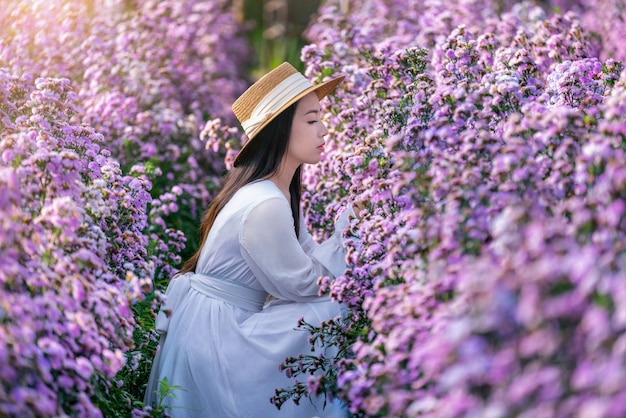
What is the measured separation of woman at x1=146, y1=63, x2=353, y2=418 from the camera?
3.64m

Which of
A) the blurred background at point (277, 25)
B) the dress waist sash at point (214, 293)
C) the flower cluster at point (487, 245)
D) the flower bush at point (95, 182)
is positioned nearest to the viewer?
the flower cluster at point (487, 245)

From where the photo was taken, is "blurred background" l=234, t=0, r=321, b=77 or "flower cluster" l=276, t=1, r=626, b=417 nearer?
"flower cluster" l=276, t=1, r=626, b=417

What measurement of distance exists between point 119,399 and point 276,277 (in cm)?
86

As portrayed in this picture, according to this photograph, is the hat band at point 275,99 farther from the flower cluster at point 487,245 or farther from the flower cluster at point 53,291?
the flower cluster at point 53,291

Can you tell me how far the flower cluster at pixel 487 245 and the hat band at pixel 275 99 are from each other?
0.40 metres

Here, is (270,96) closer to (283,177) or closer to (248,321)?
(283,177)

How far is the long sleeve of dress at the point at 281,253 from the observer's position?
3.67 metres

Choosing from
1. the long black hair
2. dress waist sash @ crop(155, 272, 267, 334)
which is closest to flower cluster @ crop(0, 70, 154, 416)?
dress waist sash @ crop(155, 272, 267, 334)

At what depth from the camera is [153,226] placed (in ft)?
17.0

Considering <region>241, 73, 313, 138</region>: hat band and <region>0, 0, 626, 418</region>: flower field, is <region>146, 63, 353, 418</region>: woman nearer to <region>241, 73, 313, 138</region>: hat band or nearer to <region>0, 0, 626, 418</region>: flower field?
<region>241, 73, 313, 138</region>: hat band

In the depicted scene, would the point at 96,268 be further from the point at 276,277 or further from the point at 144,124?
the point at 144,124

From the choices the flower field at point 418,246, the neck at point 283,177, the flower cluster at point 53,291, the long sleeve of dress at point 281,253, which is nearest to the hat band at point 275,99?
the neck at point 283,177

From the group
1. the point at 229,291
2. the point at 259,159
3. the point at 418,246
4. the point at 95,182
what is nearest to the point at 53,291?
the point at 95,182

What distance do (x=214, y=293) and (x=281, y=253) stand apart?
1.36ft
